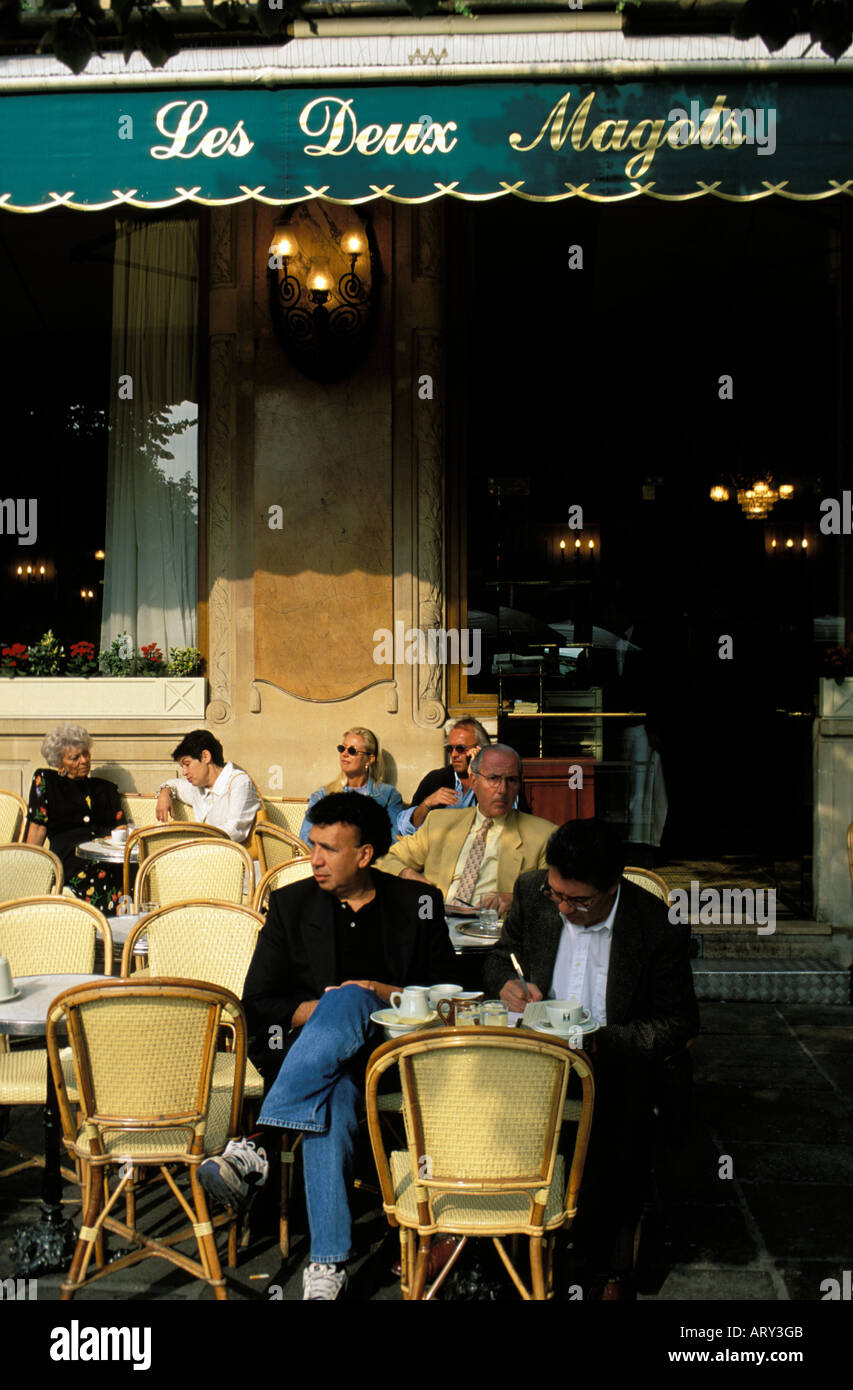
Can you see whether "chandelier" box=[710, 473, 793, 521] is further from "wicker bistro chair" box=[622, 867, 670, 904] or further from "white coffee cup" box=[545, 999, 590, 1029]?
"white coffee cup" box=[545, 999, 590, 1029]

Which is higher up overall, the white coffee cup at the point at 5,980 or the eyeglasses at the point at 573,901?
the eyeglasses at the point at 573,901

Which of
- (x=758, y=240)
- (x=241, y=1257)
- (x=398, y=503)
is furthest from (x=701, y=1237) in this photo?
(x=758, y=240)

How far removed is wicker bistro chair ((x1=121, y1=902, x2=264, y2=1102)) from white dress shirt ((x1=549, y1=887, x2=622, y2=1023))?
1.28 m

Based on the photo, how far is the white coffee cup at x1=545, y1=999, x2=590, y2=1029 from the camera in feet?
11.6

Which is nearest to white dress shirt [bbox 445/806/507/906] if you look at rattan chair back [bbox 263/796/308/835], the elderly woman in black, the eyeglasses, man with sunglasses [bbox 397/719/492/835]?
man with sunglasses [bbox 397/719/492/835]

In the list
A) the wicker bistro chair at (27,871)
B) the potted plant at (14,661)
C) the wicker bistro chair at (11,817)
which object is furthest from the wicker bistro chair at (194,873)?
the potted plant at (14,661)

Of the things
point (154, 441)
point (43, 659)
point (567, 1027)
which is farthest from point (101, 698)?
point (567, 1027)

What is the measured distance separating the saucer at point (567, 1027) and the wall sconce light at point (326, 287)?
5408 mm

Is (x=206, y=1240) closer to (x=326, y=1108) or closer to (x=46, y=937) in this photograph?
(x=326, y=1108)

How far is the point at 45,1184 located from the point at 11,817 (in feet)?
13.1

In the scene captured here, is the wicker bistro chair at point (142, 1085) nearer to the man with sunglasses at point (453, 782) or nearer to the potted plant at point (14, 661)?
the man with sunglasses at point (453, 782)

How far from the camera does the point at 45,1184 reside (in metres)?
3.98

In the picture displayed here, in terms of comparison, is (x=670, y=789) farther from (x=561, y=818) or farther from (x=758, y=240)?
(x=758, y=240)

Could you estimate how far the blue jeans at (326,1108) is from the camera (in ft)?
11.6
